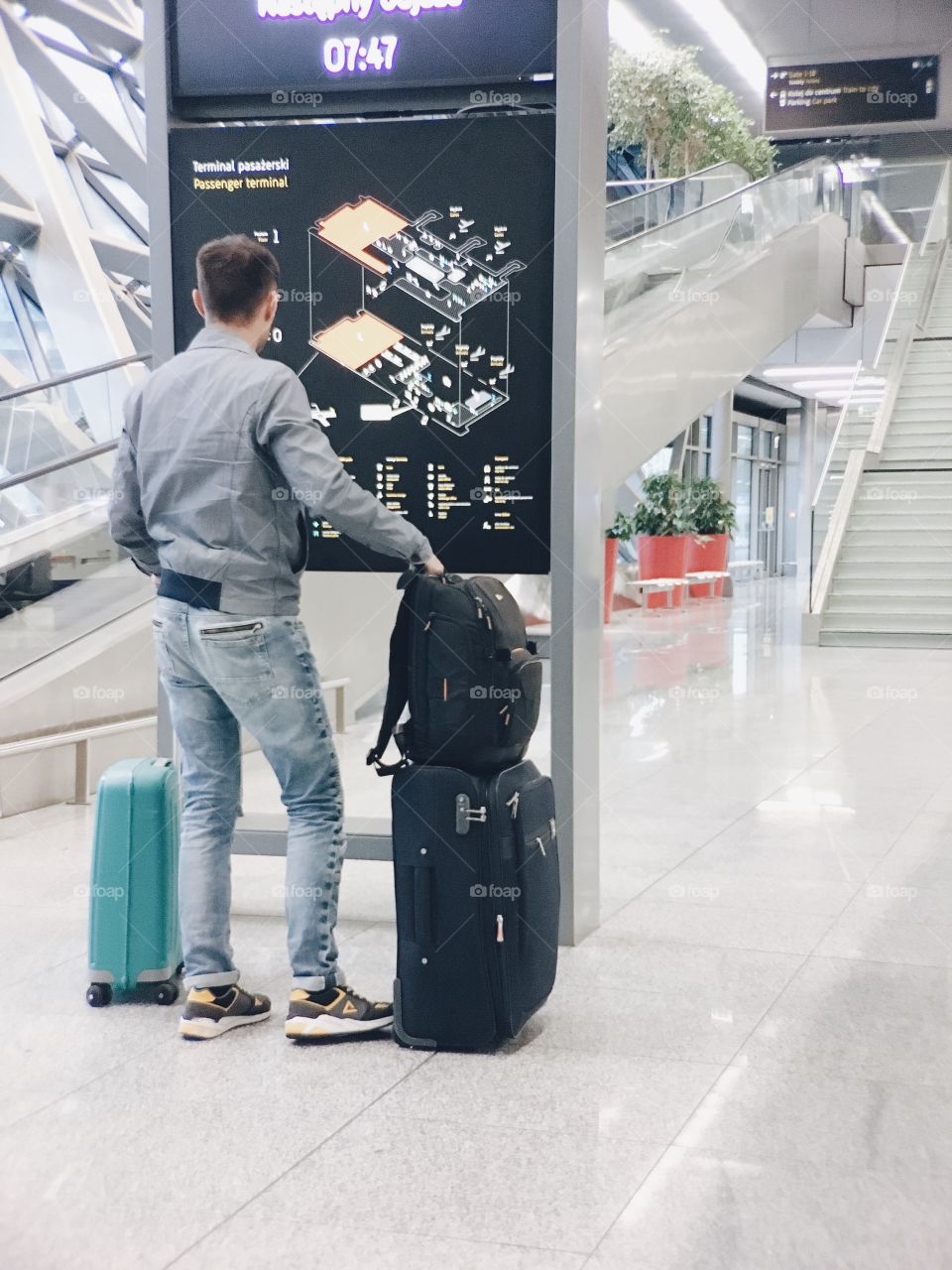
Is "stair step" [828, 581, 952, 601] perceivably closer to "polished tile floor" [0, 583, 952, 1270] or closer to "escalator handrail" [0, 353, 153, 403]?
"escalator handrail" [0, 353, 153, 403]

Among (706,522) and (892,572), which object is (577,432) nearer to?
(892,572)

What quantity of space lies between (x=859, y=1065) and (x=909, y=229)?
22.1 m

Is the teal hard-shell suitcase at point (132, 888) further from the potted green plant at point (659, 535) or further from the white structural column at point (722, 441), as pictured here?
the white structural column at point (722, 441)

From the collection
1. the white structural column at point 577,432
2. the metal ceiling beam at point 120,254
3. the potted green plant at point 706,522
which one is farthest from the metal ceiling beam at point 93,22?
the white structural column at point 577,432

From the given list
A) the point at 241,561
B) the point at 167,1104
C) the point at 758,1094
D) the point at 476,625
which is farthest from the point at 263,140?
the point at 758,1094

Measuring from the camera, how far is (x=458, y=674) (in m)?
3.09

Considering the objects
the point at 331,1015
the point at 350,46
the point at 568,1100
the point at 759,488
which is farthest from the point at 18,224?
the point at 759,488

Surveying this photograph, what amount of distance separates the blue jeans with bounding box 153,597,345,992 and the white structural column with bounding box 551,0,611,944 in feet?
3.11

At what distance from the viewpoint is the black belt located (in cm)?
312

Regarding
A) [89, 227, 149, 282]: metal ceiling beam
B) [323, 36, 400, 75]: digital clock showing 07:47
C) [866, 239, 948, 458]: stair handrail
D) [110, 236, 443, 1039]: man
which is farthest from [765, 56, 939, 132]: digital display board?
[110, 236, 443, 1039]: man

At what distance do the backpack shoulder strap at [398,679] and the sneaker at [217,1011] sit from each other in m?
0.69

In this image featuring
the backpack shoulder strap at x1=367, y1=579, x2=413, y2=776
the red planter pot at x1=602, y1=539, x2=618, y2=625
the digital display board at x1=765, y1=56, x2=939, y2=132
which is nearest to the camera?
the backpack shoulder strap at x1=367, y1=579, x2=413, y2=776

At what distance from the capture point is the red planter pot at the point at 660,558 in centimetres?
2017

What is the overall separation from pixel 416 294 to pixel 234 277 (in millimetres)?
952
